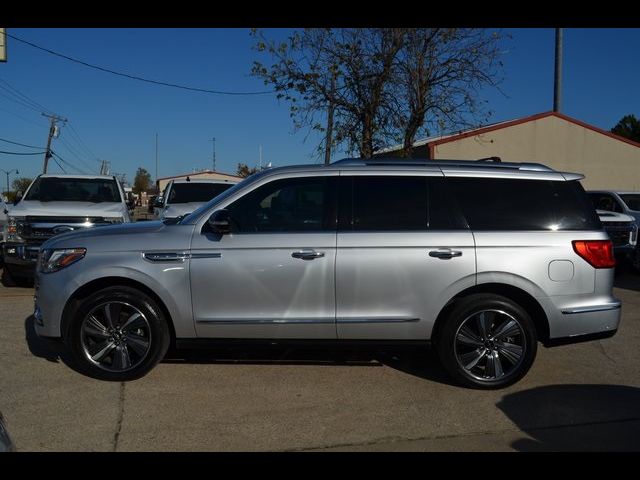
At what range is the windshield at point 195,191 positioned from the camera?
12250 millimetres

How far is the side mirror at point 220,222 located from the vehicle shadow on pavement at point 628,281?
853 cm

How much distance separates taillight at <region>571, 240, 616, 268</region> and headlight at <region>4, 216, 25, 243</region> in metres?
8.14

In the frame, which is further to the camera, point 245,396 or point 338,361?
point 338,361

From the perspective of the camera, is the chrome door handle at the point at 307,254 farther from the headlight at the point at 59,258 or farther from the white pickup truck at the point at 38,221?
the white pickup truck at the point at 38,221

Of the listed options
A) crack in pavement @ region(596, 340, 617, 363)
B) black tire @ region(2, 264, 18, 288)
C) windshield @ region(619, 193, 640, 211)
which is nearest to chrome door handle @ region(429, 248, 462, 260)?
crack in pavement @ region(596, 340, 617, 363)

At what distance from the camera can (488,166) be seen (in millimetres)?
5457

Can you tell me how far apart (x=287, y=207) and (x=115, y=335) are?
1.83m

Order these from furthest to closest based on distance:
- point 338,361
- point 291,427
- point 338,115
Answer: point 338,115 < point 338,361 < point 291,427

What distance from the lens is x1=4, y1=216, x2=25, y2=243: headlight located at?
9.50 meters

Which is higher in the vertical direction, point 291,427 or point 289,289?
point 289,289

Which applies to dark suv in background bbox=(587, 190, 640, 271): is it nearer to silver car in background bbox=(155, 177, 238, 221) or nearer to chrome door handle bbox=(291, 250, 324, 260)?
silver car in background bbox=(155, 177, 238, 221)
